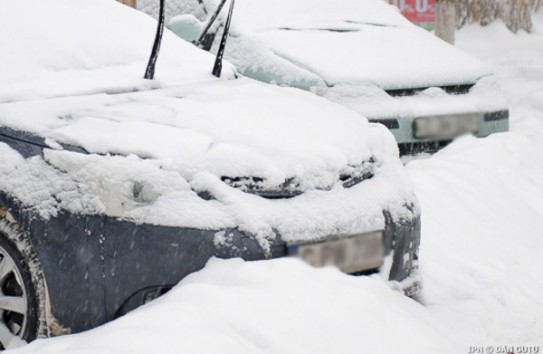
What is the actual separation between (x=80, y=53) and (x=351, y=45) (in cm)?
346

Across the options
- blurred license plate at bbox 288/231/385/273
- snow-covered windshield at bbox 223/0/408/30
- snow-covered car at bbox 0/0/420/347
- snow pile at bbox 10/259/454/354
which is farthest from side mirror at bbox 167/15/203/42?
snow pile at bbox 10/259/454/354

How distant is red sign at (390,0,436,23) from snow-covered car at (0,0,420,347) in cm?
1155

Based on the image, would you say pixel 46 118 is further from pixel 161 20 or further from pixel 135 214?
pixel 161 20

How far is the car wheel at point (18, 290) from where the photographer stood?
354 centimetres

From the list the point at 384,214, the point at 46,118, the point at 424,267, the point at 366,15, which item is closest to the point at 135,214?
the point at 46,118

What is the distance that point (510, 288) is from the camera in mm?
5027

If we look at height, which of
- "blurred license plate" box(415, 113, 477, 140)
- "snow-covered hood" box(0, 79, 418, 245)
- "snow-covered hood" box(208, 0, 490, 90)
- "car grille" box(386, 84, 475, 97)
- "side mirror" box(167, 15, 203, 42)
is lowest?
"blurred license plate" box(415, 113, 477, 140)

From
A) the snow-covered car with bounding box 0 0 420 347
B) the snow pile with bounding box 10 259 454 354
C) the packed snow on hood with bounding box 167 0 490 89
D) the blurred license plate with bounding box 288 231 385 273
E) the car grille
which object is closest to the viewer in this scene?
the snow pile with bounding box 10 259 454 354

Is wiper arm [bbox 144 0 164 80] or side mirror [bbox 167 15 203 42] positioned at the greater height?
wiper arm [bbox 144 0 164 80]

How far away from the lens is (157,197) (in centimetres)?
348

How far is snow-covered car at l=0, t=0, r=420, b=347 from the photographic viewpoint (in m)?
3.47

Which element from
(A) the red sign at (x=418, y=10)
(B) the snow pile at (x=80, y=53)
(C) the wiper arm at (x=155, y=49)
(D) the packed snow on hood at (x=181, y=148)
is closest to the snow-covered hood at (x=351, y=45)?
(B) the snow pile at (x=80, y=53)

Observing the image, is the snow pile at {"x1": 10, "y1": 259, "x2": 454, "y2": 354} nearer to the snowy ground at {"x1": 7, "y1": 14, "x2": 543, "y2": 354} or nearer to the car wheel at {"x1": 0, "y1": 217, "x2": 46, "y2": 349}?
the snowy ground at {"x1": 7, "y1": 14, "x2": 543, "y2": 354}

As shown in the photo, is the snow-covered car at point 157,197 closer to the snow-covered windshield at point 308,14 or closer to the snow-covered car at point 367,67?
the snow-covered car at point 367,67
